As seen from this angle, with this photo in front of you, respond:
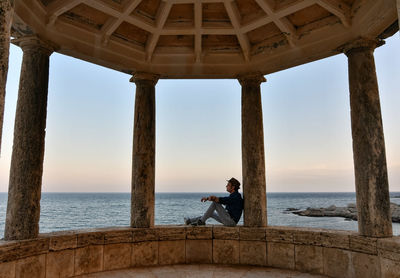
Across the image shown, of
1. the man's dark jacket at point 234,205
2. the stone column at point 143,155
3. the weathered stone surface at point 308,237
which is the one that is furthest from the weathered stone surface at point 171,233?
the weathered stone surface at point 308,237

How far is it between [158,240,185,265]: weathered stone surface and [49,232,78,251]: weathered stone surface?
7.44ft

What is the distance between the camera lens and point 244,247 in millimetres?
8180

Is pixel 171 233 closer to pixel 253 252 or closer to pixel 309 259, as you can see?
pixel 253 252

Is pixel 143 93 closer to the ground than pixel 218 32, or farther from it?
closer to the ground

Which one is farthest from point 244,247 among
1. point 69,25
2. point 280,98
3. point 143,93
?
point 280,98

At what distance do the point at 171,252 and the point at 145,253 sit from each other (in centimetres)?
72

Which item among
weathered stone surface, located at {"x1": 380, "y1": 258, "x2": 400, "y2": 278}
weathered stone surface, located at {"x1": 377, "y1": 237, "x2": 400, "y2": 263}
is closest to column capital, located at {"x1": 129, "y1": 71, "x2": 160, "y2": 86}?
weathered stone surface, located at {"x1": 377, "y1": 237, "x2": 400, "y2": 263}

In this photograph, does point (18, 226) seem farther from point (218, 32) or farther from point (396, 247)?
point (396, 247)

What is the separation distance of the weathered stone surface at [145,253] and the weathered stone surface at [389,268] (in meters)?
5.36

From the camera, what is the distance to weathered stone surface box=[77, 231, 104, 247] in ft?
23.5

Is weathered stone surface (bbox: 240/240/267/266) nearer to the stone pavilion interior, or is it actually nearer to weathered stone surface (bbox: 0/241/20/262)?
the stone pavilion interior

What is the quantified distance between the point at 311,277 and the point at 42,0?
29.4ft

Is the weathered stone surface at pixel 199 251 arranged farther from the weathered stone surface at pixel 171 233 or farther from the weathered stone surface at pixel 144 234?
the weathered stone surface at pixel 144 234

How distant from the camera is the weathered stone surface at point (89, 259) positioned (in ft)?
23.1
